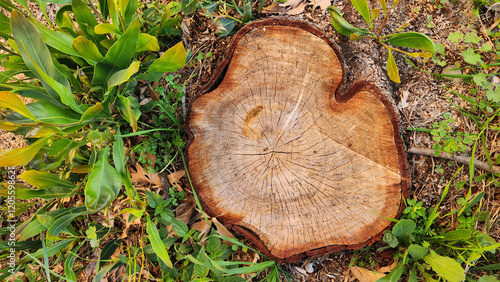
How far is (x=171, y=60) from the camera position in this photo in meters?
1.34

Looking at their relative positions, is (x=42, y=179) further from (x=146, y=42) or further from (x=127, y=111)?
(x=146, y=42)

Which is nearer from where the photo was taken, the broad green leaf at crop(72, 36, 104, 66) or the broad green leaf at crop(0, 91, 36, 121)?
the broad green leaf at crop(0, 91, 36, 121)

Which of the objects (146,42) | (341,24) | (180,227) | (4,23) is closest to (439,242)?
(341,24)

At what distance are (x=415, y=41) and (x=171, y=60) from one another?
1139 mm

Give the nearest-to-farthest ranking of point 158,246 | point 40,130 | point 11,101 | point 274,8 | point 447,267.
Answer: point 11,101 < point 40,130 < point 447,267 < point 158,246 < point 274,8

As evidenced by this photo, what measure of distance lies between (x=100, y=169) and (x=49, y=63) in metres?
0.50

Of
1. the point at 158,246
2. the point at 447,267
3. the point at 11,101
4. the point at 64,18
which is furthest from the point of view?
the point at 64,18

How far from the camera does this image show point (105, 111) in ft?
4.74

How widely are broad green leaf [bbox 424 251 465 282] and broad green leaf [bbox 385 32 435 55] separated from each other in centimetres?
99

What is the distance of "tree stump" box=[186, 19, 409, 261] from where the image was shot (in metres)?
1.39

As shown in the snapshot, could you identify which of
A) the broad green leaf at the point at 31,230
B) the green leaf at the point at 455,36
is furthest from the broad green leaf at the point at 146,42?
the green leaf at the point at 455,36

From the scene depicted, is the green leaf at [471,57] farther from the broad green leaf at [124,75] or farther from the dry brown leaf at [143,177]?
the dry brown leaf at [143,177]

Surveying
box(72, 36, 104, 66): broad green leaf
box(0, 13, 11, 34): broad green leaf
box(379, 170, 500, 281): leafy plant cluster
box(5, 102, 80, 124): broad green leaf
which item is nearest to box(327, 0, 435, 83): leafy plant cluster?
box(379, 170, 500, 281): leafy plant cluster

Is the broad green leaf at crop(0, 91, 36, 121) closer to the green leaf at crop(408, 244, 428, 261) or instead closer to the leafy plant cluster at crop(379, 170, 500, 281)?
the leafy plant cluster at crop(379, 170, 500, 281)
